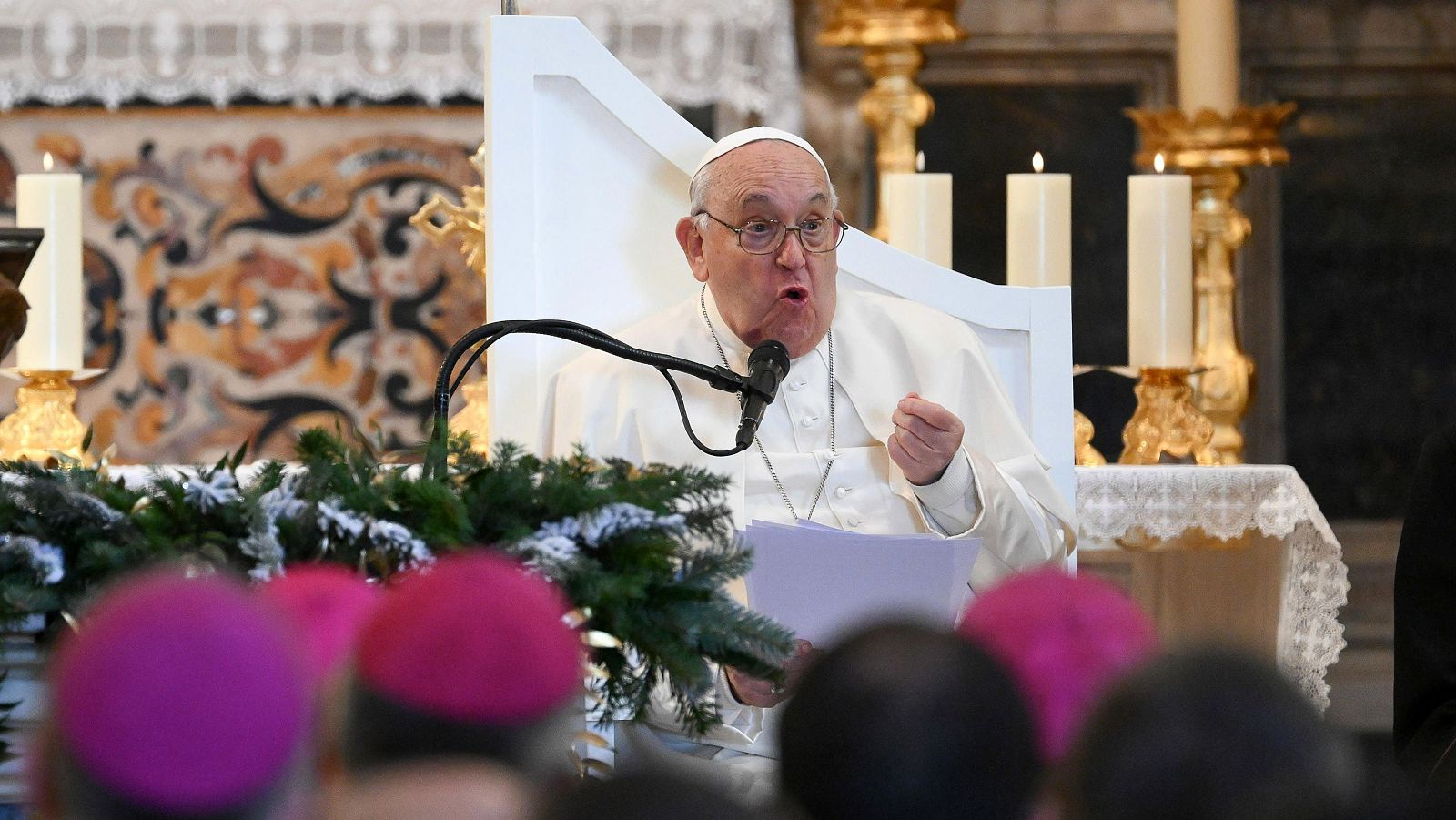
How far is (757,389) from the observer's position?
2.81 meters

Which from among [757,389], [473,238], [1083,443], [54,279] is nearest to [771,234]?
[757,389]

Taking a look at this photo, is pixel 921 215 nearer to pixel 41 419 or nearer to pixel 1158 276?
pixel 1158 276

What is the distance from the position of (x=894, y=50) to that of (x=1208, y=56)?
3.01 feet

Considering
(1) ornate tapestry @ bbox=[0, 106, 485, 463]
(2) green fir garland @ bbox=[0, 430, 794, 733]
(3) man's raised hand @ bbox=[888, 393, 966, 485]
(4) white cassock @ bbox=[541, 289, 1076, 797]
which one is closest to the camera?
(2) green fir garland @ bbox=[0, 430, 794, 733]

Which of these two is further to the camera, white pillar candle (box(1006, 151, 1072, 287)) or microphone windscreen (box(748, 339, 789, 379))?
white pillar candle (box(1006, 151, 1072, 287))

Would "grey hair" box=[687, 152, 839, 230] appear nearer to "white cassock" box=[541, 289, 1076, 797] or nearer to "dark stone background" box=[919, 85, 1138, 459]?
"white cassock" box=[541, 289, 1076, 797]

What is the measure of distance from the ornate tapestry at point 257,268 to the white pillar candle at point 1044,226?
→ 2015mm

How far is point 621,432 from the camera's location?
3.41 m

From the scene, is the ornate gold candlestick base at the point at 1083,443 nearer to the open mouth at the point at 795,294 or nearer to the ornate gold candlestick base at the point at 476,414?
the open mouth at the point at 795,294

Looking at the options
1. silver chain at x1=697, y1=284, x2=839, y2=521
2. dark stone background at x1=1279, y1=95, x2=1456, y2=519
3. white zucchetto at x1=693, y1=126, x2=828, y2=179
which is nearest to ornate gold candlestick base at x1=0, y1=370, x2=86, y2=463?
silver chain at x1=697, y1=284, x2=839, y2=521

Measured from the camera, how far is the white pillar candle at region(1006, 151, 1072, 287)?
441 cm

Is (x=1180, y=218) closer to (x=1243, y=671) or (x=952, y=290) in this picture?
(x=952, y=290)

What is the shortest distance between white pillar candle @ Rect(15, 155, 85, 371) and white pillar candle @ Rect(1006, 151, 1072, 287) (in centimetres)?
226

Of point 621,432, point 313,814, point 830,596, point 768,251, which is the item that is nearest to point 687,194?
point 768,251
